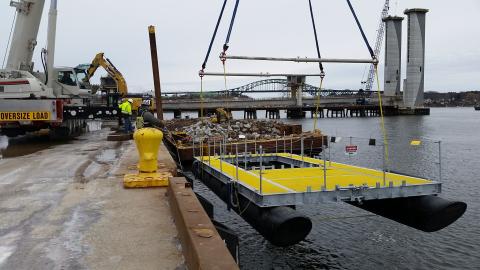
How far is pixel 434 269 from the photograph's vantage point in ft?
34.3

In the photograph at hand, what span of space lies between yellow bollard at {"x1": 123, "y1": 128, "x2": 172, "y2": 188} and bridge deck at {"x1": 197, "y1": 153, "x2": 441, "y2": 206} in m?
1.98

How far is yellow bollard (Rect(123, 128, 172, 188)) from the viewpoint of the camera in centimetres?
919

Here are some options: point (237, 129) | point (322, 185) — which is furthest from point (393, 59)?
point (322, 185)

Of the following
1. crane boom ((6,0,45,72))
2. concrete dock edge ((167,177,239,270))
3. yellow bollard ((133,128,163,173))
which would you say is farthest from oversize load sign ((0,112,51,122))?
concrete dock edge ((167,177,239,270))

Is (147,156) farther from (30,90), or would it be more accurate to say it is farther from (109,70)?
(109,70)

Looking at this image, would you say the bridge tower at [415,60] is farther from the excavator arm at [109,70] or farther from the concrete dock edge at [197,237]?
the concrete dock edge at [197,237]

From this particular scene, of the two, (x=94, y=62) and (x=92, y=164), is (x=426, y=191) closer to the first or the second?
(x=92, y=164)

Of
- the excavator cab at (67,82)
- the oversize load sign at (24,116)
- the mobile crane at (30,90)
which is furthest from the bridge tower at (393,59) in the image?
the oversize load sign at (24,116)

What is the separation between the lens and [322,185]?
394 inches

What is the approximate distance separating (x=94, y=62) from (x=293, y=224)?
28.7 m

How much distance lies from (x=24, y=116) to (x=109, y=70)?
1522cm

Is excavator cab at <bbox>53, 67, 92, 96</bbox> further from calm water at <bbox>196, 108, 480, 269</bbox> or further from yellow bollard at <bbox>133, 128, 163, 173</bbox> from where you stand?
yellow bollard at <bbox>133, 128, 163, 173</bbox>

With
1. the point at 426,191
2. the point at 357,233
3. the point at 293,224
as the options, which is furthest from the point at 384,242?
the point at 293,224

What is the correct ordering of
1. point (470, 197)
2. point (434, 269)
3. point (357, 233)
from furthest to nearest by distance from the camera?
1. point (470, 197)
2. point (357, 233)
3. point (434, 269)
